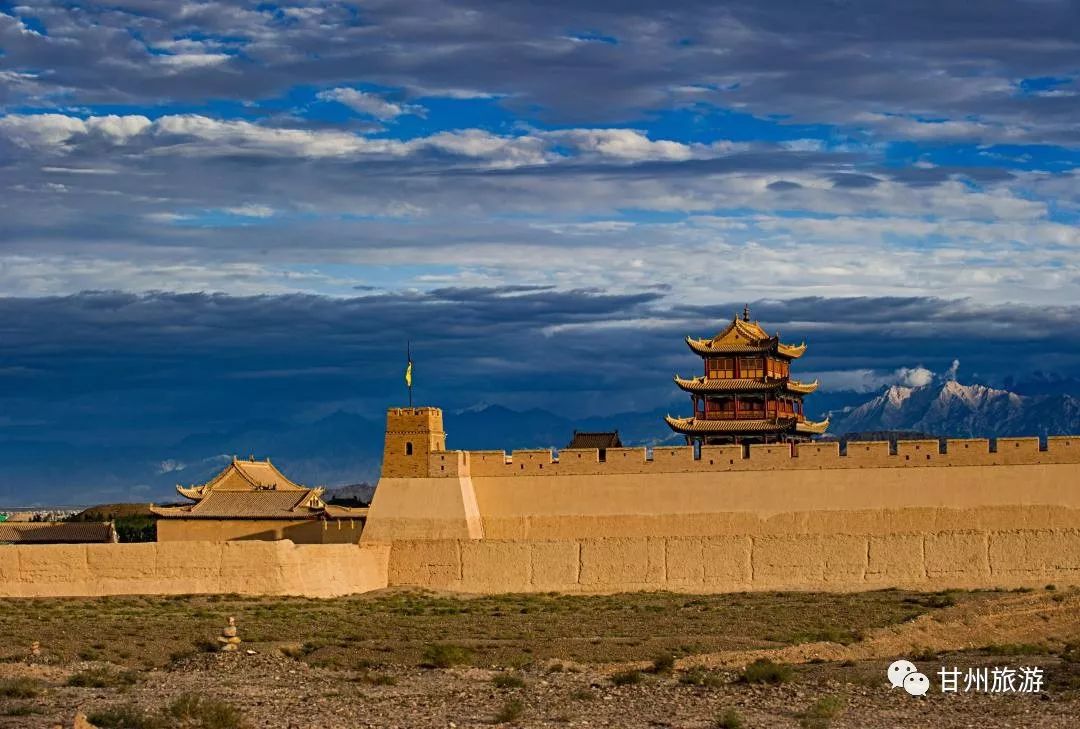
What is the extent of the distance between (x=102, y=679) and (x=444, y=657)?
6.35m

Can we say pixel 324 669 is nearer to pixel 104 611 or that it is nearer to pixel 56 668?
pixel 56 668

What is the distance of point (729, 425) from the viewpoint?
61.0 metres

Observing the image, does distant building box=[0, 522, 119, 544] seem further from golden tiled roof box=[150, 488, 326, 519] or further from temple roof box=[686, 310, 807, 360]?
temple roof box=[686, 310, 807, 360]

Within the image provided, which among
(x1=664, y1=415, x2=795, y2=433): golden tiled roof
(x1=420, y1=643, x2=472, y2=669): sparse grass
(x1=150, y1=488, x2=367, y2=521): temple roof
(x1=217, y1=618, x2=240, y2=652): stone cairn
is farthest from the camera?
(x1=664, y1=415, x2=795, y2=433): golden tiled roof

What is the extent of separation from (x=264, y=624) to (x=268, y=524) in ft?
56.2

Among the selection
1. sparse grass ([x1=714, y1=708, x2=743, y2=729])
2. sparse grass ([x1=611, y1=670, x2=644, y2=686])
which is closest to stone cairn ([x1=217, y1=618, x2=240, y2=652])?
sparse grass ([x1=611, y1=670, x2=644, y2=686])

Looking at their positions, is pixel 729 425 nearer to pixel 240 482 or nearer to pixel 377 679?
pixel 240 482

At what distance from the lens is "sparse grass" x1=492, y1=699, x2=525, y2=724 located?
2833 centimetres

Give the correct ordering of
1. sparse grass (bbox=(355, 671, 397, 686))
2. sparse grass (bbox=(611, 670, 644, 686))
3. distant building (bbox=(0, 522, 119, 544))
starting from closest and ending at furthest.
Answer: sparse grass (bbox=(611, 670, 644, 686)), sparse grass (bbox=(355, 671, 397, 686)), distant building (bbox=(0, 522, 119, 544))

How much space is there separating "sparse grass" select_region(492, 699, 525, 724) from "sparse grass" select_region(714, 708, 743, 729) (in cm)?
311

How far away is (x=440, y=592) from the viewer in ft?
171

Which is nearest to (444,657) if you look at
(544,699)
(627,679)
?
(627,679)

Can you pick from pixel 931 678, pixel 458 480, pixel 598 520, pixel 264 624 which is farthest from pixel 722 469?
pixel 931 678

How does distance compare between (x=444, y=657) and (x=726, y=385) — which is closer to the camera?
(x=444, y=657)
